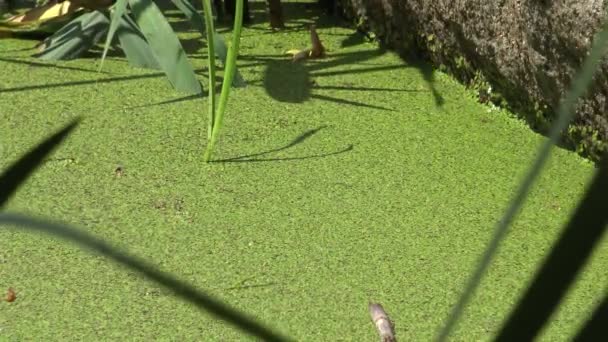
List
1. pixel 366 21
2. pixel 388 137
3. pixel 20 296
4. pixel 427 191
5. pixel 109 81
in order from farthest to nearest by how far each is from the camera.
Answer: pixel 366 21 → pixel 109 81 → pixel 388 137 → pixel 427 191 → pixel 20 296

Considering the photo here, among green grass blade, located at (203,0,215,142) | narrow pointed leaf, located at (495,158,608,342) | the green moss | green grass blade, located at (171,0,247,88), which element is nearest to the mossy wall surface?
the green moss

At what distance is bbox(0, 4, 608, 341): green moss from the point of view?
1.15 metres

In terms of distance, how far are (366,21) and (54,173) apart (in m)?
0.84

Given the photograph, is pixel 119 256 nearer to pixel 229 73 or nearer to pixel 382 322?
pixel 382 322

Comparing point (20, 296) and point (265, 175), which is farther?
point (265, 175)

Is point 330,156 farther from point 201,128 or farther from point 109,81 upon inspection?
point 109,81

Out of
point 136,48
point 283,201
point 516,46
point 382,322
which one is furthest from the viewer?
point 136,48

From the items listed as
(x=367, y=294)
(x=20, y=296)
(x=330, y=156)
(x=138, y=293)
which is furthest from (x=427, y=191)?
(x=20, y=296)

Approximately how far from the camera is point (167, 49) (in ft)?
5.38

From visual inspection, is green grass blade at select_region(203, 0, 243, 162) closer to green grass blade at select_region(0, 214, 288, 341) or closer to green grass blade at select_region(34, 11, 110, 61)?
green grass blade at select_region(34, 11, 110, 61)

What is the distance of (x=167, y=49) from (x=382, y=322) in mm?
692

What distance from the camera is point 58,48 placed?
1.85 m

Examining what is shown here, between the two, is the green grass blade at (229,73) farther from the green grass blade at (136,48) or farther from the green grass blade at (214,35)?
the green grass blade at (136,48)

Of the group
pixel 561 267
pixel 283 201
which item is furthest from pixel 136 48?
pixel 561 267
